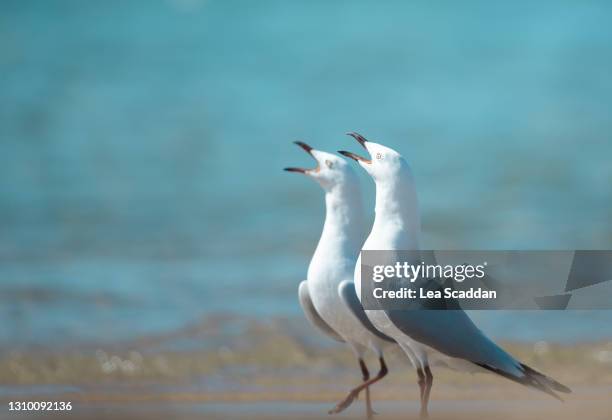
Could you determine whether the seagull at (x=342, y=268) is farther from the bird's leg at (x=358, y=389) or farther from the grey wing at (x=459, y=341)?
the grey wing at (x=459, y=341)

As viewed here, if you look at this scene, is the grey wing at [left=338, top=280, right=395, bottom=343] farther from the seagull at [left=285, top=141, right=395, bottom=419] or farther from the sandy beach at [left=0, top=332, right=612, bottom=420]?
the sandy beach at [left=0, top=332, right=612, bottom=420]

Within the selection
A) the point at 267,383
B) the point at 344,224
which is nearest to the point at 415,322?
the point at 344,224

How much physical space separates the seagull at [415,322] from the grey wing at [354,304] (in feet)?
0.42

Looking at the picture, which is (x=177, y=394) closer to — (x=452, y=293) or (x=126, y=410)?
(x=126, y=410)

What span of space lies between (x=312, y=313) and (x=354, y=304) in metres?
0.48

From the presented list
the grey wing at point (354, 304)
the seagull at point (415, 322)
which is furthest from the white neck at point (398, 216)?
the grey wing at point (354, 304)

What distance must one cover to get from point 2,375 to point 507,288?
336 cm

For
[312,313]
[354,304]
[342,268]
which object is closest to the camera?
[354,304]

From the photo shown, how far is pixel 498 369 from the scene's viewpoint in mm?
5191

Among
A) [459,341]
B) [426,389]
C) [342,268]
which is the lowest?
[426,389]

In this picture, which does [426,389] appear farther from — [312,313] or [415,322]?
[312,313]

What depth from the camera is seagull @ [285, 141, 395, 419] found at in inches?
214

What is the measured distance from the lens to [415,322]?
202 inches

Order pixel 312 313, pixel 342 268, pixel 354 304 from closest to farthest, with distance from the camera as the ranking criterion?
pixel 354 304, pixel 342 268, pixel 312 313
